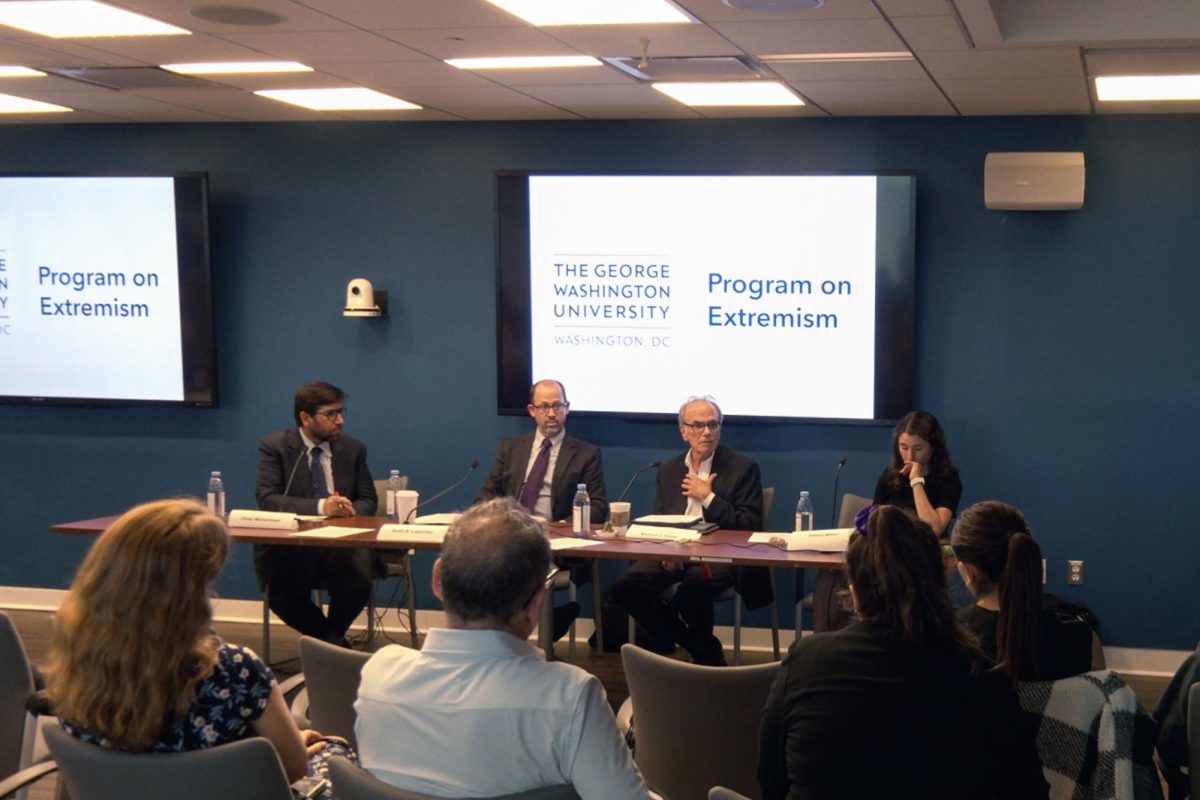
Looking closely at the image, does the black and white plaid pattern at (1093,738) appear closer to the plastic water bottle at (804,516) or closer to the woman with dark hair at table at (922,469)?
the plastic water bottle at (804,516)

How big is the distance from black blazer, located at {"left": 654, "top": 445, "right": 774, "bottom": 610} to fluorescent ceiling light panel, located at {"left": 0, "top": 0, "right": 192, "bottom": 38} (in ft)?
9.31

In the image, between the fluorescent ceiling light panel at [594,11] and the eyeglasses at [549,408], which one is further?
the eyeglasses at [549,408]

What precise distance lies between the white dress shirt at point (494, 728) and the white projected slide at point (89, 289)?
5.46m

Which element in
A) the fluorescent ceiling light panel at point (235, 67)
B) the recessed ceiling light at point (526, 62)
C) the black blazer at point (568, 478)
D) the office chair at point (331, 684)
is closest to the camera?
the office chair at point (331, 684)

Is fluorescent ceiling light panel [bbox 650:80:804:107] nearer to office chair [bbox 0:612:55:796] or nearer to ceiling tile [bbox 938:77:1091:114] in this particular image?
ceiling tile [bbox 938:77:1091:114]

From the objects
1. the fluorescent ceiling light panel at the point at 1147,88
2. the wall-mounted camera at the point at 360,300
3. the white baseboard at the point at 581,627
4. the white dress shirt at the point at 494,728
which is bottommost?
the white baseboard at the point at 581,627

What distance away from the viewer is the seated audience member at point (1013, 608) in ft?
9.39

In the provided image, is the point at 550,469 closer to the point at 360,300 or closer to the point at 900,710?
the point at 360,300

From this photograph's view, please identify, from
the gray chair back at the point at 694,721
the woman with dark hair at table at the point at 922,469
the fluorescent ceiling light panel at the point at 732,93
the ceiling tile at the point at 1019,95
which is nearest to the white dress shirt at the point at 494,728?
the gray chair back at the point at 694,721

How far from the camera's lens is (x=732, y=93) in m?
6.04

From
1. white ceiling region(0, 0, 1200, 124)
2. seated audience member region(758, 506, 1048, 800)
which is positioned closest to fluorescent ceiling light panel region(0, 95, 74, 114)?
white ceiling region(0, 0, 1200, 124)

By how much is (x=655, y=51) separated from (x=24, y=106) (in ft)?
12.3

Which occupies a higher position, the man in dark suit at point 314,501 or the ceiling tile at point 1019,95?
the ceiling tile at point 1019,95

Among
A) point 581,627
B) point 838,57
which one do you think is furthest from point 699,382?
point 838,57
